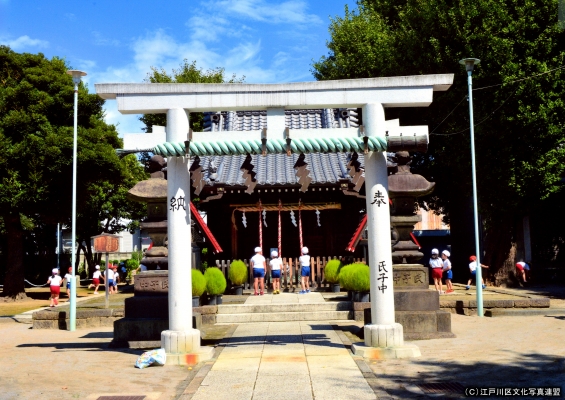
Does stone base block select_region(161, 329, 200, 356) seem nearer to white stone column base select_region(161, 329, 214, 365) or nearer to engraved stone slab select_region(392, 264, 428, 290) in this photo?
white stone column base select_region(161, 329, 214, 365)

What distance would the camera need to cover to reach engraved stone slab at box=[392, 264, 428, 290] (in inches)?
480

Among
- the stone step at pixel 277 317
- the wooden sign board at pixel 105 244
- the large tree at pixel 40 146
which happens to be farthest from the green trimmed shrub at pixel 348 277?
the large tree at pixel 40 146

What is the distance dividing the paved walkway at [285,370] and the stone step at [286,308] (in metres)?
3.30

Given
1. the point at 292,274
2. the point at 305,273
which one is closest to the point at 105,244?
the point at 305,273

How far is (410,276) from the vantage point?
12.2 meters

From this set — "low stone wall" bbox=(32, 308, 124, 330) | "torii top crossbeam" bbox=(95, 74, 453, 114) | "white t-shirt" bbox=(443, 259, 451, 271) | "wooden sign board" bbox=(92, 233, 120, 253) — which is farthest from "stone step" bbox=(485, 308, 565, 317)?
"wooden sign board" bbox=(92, 233, 120, 253)

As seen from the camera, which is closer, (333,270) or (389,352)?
(389,352)

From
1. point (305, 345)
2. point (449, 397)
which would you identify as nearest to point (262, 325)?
point (305, 345)

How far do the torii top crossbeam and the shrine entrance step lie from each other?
7.26m

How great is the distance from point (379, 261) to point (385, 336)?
124 centimetres

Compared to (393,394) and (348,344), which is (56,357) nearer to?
(348,344)

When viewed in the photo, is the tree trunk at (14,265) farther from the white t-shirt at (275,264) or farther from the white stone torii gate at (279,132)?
the white stone torii gate at (279,132)

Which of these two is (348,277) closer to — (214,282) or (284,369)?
(214,282)

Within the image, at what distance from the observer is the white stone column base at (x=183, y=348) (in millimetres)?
9570
